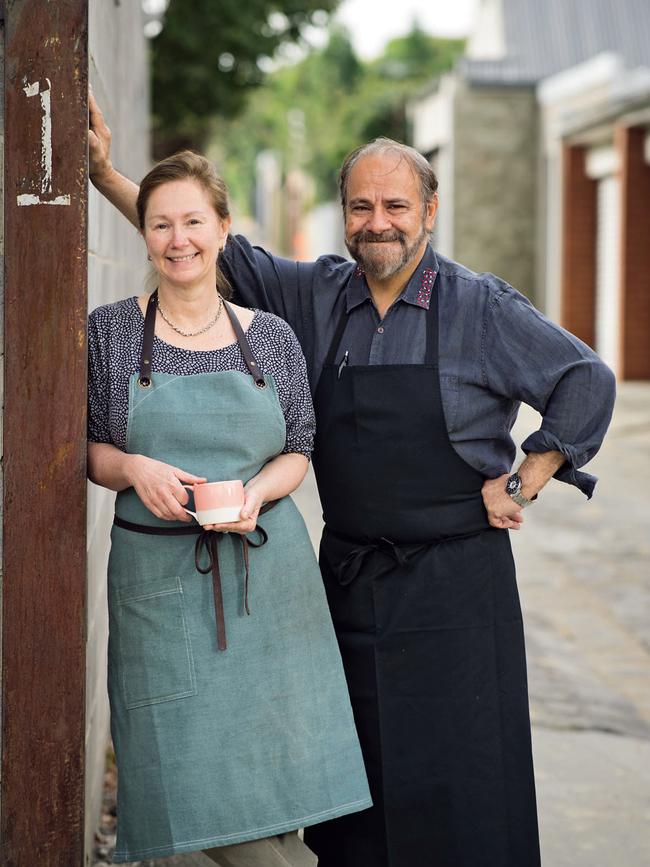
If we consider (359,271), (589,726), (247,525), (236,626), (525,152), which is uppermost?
(525,152)

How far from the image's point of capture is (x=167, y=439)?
105 inches

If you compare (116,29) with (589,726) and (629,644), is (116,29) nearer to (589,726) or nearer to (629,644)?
(589,726)

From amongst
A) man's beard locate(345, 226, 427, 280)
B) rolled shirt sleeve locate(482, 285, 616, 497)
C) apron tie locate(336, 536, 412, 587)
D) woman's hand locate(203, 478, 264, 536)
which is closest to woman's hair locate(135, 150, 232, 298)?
man's beard locate(345, 226, 427, 280)

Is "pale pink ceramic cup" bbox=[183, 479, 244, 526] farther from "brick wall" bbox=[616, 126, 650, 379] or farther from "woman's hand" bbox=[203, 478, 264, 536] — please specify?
"brick wall" bbox=[616, 126, 650, 379]

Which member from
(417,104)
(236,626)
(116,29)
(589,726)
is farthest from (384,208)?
A: (417,104)

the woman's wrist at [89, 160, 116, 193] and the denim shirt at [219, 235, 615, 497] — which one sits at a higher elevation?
the woman's wrist at [89, 160, 116, 193]

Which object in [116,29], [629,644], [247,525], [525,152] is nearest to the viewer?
[247,525]

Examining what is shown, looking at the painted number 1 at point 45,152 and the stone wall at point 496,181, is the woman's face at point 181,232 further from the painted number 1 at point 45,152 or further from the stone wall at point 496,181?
the stone wall at point 496,181

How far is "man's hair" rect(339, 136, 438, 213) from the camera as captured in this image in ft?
10.2

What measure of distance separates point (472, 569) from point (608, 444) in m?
9.96

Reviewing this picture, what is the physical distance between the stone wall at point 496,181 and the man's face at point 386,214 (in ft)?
73.4

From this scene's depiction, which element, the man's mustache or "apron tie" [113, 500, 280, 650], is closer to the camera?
"apron tie" [113, 500, 280, 650]

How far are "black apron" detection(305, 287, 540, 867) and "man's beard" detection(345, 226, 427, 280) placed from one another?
14 cm

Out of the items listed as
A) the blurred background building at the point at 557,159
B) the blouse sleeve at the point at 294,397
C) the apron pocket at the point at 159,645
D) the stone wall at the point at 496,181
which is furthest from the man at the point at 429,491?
the stone wall at the point at 496,181
